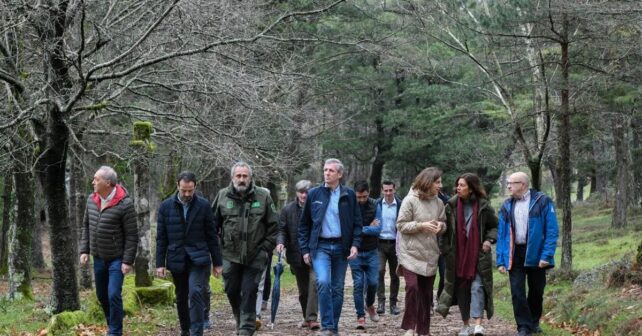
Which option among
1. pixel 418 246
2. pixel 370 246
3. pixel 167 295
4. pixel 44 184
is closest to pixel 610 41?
pixel 370 246

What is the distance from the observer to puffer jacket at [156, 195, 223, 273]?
8438 millimetres

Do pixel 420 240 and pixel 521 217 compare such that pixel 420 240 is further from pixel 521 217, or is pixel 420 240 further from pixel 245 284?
pixel 245 284

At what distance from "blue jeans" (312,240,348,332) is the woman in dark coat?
1180mm

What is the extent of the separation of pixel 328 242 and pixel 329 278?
0.41 m

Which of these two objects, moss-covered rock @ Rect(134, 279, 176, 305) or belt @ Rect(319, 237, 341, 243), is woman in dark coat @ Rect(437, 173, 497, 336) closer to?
belt @ Rect(319, 237, 341, 243)

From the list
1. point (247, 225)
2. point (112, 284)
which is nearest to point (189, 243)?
point (247, 225)

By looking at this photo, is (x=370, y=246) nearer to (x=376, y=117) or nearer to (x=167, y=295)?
(x=167, y=295)

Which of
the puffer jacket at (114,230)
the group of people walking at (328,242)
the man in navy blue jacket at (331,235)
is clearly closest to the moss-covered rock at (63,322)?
the group of people walking at (328,242)

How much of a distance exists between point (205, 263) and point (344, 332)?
2.39 m

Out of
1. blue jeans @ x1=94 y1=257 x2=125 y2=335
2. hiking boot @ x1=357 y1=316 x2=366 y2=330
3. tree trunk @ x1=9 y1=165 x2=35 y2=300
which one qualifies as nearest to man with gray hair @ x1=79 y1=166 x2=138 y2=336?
blue jeans @ x1=94 y1=257 x2=125 y2=335

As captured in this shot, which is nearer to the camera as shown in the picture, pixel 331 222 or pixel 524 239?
pixel 524 239

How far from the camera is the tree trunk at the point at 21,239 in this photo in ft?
48.0

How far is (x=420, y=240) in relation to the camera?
8.70 m

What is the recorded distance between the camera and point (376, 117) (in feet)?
121
